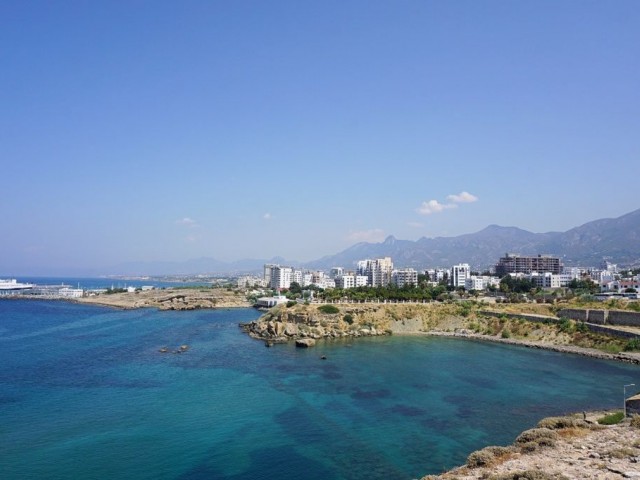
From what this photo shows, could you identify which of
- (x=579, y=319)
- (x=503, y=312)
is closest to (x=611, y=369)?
(x=579, y=319)

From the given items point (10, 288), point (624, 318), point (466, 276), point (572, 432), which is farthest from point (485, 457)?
point (10, 288)

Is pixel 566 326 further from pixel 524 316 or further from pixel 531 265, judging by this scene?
pixel 531 265

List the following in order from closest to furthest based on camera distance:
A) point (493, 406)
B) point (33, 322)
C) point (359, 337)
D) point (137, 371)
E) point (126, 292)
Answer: point (493, 406) < point (137, 371) < point (359, 337) < point (33, 322) < point (126, 292)

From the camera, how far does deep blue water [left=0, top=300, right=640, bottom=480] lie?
21891 mm

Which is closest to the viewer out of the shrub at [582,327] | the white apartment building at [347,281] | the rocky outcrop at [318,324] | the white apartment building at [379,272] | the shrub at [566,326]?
the shrub at [582,327]

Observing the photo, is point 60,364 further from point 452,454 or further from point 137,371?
point 452,454

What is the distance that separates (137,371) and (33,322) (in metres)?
50.2

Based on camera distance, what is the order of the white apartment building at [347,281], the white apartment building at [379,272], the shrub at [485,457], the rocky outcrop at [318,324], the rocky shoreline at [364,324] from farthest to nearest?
the white apartment building at [379,272] < the white apartment building at [347,281] < the rocky outcrop at [318,324] < the rocky shoreline at [364,324] < the shrub at [485,457]

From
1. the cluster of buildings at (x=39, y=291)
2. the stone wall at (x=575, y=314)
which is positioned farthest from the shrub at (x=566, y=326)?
the cluster of buildings at (x=39, y=291)

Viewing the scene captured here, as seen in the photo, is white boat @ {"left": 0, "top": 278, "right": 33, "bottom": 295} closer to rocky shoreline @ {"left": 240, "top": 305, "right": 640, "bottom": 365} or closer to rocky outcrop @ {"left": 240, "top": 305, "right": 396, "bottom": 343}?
rocky shoreline @ {"left": 240, "top": 305, "right": 640, "bottom": 365}

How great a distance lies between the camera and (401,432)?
25.6m

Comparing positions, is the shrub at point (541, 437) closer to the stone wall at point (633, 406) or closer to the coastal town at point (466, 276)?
the stone wall at point (633, 406)

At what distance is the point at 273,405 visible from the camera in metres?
30.8

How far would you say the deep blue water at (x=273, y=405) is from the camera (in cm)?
2189
